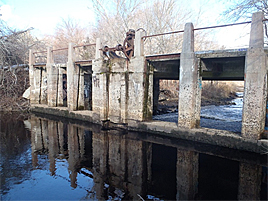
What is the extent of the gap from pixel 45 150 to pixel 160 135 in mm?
4612

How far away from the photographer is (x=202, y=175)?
5641 millimetres

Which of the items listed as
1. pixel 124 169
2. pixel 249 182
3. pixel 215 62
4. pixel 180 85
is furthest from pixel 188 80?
pixel 124 169

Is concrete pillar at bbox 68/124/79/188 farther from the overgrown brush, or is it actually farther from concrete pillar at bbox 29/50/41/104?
the overgrown brush

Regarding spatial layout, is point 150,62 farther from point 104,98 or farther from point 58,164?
point 58,164

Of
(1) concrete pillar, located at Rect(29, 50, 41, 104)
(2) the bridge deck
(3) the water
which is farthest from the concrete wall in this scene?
(1) concrete pillar, located at Rect(29, 50, 41, 104)

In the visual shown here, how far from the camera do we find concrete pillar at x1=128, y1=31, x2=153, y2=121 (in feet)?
31.3

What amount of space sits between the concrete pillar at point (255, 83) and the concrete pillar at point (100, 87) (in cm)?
630

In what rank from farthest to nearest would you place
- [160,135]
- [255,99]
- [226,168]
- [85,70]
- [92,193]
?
1. [85,70]
2. [160,135]
3. [255,99]
4. [226,168]
5. [92,193]

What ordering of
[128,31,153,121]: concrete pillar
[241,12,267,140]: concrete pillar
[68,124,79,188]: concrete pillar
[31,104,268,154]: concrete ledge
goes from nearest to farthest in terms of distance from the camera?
[68,124,79,188]: concrete pillar < [241,12,267,140]: concrete pillar < [31,104,268,154]: concrete ledge < [128,31,153,121]: concrete pillar

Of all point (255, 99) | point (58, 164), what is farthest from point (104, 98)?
point (255, 99)

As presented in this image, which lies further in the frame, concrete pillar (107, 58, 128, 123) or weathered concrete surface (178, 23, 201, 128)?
concrete pillar (107, 58, 128, 123)

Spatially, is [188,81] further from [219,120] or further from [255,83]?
[219,120]

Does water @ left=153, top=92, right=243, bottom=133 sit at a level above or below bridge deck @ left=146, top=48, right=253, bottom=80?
below

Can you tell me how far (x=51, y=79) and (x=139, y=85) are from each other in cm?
757
